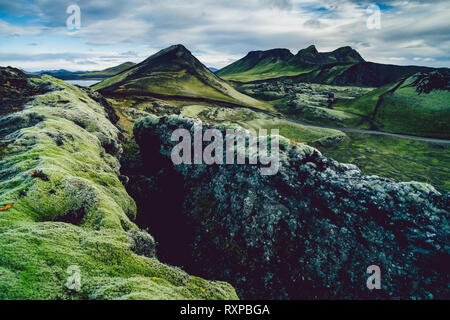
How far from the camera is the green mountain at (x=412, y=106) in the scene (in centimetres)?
10900

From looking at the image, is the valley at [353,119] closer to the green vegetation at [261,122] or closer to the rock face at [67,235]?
the green vegetation at [261,122]

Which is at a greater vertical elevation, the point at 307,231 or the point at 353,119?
the point at 353,119

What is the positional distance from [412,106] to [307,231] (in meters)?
146

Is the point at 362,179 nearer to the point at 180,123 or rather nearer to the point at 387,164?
the point at 180,123

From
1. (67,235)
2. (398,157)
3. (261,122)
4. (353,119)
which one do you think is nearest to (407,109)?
(353,119)

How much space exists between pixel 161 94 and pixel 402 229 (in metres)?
147

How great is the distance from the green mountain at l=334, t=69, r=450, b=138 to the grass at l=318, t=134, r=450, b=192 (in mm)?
21753

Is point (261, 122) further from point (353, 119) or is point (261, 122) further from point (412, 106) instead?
point (412, 106)

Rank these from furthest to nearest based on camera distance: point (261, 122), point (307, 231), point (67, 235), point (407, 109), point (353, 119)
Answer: point (353, 119), point (407, 109), point (261, 122), point (307, 231), point (67, 235)

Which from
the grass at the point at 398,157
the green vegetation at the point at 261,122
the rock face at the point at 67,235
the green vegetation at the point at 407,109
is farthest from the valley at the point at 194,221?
the green vegetation at the point at 407,109

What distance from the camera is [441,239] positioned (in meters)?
19.7

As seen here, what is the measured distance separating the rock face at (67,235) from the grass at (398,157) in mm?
68367

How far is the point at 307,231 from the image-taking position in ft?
75.3

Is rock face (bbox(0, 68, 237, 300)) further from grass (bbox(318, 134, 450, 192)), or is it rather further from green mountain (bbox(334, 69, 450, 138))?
green mountain (bbox(334, 69, 450, 138))
